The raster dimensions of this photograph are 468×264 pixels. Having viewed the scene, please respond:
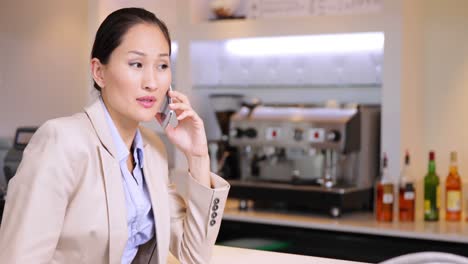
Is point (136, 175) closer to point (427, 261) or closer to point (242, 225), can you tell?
point (427, 261)

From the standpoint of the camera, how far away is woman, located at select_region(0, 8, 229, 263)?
1.60 meters

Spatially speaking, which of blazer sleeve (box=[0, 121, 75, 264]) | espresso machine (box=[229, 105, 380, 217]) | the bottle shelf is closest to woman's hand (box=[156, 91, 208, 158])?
blazer sleeve (box=[0, 121, 75, 264])

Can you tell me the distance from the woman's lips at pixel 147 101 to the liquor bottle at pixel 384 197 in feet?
8.11

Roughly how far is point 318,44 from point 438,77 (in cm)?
76

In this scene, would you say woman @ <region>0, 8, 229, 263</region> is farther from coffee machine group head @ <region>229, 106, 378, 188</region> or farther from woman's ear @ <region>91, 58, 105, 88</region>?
coffee machine group head @ <region>229, 106, 378, 188</region>

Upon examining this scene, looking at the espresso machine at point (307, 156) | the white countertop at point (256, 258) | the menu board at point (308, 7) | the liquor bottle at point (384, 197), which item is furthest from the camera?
the menu board at point (308, 7)

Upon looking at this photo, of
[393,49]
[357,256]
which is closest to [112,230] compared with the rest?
[357,256]

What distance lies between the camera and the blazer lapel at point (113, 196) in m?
1.67

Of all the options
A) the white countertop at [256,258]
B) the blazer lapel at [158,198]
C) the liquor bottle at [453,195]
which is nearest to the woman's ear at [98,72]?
the blazer lapel at [158,198]

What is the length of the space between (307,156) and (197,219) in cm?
251

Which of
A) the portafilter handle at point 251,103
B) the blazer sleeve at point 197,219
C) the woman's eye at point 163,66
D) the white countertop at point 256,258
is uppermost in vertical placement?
the woman's eye at point 163,66

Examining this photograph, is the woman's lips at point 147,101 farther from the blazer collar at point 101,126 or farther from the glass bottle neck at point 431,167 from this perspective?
the glass bottle neck at point 431,167

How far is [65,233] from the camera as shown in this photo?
65.0 inches

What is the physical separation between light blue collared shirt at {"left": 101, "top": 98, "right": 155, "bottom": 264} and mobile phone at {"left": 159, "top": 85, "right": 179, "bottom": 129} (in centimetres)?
Answer: 12
